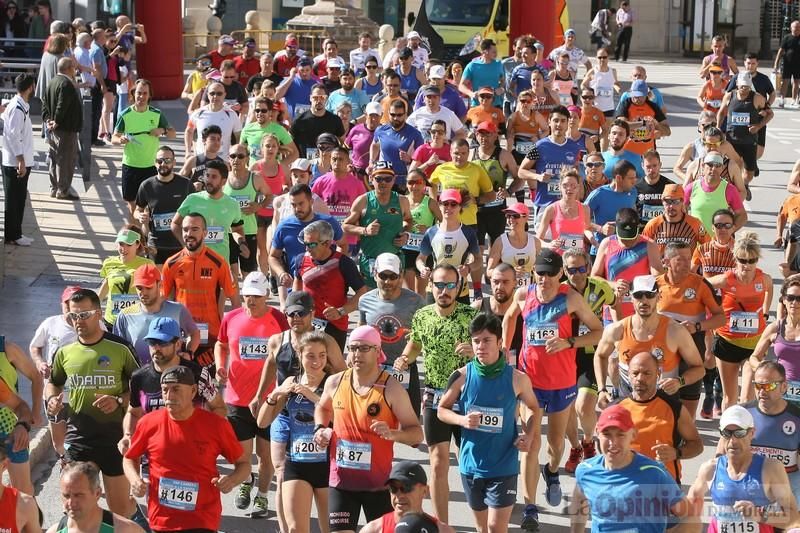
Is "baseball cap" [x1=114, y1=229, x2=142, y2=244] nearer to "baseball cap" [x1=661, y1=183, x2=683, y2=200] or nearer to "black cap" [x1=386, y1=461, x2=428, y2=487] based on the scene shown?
"baseball cap" [x1=661, y1=183, x2=683, y2=200]

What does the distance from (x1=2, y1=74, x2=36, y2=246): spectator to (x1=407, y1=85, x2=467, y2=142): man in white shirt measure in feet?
13.5

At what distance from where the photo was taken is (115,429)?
A: 30.6 feet

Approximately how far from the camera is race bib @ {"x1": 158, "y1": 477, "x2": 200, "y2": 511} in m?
8.21

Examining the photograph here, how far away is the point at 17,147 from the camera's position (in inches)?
655

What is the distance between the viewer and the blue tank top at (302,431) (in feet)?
29.1

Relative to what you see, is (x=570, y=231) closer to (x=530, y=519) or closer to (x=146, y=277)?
(x=530, y=519)

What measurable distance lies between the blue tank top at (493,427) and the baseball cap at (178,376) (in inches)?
65.5

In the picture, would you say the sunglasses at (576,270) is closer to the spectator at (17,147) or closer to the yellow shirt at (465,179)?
the yellow shirt at (465,179)

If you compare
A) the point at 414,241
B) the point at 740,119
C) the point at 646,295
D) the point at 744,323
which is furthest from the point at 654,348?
the point at 740,119

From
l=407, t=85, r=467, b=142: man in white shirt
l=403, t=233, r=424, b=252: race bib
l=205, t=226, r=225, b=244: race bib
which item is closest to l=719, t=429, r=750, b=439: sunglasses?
l=403, t=233, r=424, b=252: race bib

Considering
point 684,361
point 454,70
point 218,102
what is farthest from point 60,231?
point 684,361

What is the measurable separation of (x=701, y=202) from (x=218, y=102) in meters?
5.65

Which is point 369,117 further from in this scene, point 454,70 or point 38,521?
point 38,521

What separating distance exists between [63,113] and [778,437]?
11.9 m
